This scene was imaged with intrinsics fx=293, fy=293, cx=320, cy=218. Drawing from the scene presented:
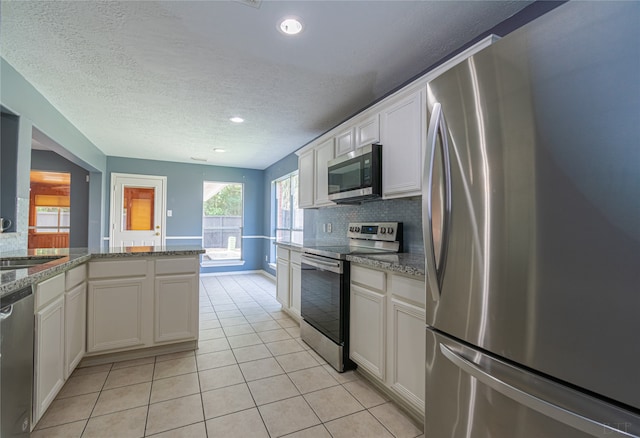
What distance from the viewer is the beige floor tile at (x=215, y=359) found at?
7.78 feet

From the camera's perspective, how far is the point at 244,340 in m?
2.85

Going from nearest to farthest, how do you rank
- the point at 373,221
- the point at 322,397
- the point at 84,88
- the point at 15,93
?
the point at 322,397
the point at 15,93
the point at 84,88
the point at 373,221

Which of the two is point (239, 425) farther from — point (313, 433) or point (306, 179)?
point (306, 179)

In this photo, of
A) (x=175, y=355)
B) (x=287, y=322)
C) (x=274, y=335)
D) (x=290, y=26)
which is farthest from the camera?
(x=287, y=322)

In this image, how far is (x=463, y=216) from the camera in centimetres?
104

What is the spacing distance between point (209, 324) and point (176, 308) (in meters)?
0.83

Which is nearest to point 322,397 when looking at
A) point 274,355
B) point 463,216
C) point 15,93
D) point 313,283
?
point 274,355

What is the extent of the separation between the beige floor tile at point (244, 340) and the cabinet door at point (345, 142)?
2.04m

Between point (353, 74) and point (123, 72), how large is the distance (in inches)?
73.4

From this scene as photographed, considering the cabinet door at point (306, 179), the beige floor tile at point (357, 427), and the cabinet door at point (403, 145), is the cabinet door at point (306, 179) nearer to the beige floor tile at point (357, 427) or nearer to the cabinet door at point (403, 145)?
the cabinet door at point (403, 145)

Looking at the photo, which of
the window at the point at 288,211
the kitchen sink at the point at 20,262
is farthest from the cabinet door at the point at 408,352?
the window at the point at 288,211

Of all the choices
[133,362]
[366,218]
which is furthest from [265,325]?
[366,218]

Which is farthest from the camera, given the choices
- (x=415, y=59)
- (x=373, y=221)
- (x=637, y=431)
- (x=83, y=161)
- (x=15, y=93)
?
(x=83, y=161)

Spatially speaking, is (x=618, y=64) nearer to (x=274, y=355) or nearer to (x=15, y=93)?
(x=274, y=355)
